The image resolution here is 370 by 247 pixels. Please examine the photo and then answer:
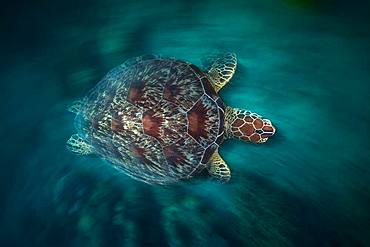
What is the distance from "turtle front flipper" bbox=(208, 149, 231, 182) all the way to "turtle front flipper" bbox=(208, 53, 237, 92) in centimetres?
50

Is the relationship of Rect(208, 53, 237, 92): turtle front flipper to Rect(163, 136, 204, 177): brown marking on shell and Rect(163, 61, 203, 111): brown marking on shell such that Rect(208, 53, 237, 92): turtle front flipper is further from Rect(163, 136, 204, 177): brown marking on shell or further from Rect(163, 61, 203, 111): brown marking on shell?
Rect(163, 136, 204, 177): brown marking on shell

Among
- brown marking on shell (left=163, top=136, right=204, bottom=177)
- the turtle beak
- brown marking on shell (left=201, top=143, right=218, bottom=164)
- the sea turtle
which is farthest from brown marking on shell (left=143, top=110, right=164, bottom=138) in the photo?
the turtle beak

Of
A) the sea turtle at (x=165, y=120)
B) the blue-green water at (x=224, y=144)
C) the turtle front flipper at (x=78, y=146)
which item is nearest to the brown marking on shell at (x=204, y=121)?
the sea turtle at (x=165, y=120)

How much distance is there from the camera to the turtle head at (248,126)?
2.38 metres

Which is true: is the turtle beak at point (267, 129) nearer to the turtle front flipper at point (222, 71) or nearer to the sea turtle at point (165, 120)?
the sea turtle at point (165, 120)

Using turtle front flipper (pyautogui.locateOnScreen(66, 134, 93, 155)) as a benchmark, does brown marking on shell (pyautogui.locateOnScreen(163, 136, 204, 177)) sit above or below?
above

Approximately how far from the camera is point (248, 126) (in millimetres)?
2393

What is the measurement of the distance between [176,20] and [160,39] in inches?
7.6

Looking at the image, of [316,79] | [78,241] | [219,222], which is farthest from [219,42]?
[78,241]

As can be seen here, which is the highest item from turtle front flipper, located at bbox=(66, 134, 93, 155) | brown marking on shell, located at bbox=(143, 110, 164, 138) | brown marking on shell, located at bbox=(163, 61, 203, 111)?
brown marking on shell, located at bbox=(163, 61, 203, 111)

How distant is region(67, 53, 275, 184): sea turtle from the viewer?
2.27 meters

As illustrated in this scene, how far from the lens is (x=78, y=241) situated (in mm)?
3359

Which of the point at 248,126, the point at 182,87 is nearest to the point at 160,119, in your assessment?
the point at 182,87

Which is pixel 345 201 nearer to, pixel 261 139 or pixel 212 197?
pixel 261 139
